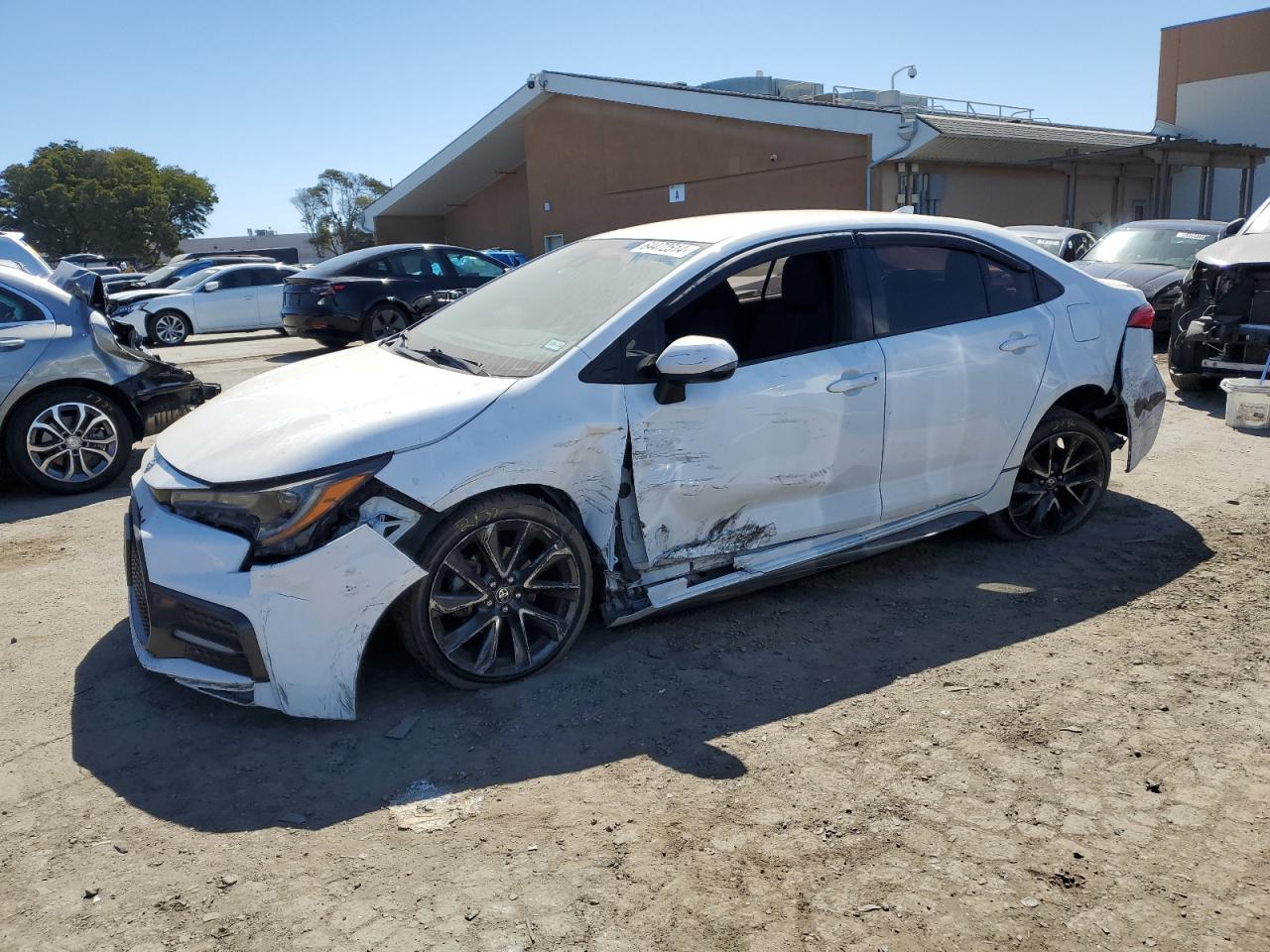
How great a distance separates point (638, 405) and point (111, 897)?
90.3 inches

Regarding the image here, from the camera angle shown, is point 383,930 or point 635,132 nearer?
point 383,930

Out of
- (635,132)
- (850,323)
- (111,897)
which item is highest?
(635,132)

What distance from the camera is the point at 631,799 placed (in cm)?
310

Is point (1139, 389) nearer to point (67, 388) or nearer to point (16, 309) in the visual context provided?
point (67, 388)

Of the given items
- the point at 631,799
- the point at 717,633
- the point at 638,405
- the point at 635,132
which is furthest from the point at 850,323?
the point at 635,132

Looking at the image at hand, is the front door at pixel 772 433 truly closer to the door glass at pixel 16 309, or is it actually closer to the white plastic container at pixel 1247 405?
the white plastic container at pixel 1247 405

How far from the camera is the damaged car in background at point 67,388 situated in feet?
22.2

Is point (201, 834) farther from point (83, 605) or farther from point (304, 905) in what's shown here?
point (83, 605)

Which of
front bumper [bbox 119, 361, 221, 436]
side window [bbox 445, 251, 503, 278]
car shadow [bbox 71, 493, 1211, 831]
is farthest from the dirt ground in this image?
side window [bbox 445, 251, 503, 278]

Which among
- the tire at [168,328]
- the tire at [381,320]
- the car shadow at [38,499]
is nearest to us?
the car shadow at [38,499]

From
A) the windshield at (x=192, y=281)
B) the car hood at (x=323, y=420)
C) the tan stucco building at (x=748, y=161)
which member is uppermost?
the tan stucco building at (x=748, y=161)

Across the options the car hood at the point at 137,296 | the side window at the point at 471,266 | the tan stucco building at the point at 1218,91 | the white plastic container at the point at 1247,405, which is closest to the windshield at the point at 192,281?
the car hood at the point at 137,296

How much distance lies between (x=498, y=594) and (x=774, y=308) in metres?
1.98

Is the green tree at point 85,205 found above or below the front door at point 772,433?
above
